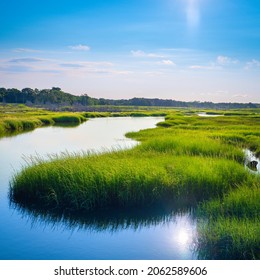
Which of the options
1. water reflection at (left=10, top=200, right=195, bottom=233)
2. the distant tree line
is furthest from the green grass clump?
the distant tree line

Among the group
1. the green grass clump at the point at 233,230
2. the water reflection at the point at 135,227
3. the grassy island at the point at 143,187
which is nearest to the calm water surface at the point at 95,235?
the water reflection at the point at 135,227

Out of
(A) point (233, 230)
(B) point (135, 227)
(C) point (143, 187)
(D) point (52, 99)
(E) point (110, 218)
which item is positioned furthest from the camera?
(D) point (52, 99)

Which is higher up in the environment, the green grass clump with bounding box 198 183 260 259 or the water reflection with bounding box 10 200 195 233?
the green grass clump with bounding box 198 183 260 259

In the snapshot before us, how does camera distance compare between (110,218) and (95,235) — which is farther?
(110,218)

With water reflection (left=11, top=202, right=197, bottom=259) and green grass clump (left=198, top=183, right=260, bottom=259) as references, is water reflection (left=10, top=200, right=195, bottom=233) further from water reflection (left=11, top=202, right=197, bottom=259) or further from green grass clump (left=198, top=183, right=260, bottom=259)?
green grass clump (left=198, top=183, right=260, bottom=259)

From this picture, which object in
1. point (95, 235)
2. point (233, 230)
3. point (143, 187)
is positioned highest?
point (143, 187)

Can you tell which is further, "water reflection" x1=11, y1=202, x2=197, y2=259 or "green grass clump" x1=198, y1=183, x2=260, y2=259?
"water reflection" x1=11, y1=202, x2=197, y2=259

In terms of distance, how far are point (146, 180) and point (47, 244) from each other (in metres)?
3.88

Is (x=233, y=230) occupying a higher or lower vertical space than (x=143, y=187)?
lower

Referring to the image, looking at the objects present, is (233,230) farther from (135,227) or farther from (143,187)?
(143,187)

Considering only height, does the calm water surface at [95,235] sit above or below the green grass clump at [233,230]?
below

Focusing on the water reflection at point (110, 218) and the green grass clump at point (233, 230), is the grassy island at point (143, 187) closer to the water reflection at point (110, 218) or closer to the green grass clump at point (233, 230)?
the green grass clump at point (233, 230)

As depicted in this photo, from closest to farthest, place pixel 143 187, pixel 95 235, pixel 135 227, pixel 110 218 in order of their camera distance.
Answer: pixel 95 235, pixel 135 227, pixel 110 218, pixel 143 187

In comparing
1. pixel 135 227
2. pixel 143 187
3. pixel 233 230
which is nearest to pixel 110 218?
pixel 135 227
